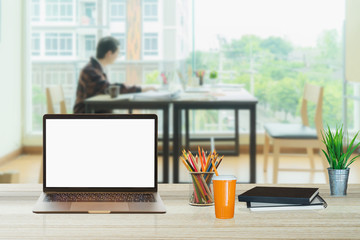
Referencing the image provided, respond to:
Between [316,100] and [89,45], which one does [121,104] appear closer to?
[316,100]

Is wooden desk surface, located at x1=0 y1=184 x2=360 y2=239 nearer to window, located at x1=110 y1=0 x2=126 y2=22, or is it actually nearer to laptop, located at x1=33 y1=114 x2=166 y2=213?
laptop, located at x1=33 y1=114 x2=166 y2=213

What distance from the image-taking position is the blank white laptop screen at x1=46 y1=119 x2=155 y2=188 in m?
1.61

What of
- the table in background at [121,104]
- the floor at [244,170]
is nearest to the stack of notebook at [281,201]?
the table in background at [121,104]

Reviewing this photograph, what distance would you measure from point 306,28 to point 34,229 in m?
5.52

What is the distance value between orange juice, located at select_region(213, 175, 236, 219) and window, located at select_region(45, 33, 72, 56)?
5.30 m

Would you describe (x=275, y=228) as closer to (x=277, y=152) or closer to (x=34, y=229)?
(x=34, y=229)

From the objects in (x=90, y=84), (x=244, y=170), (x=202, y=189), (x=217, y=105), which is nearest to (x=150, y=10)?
(x=90, y=84)

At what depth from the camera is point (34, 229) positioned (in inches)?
52.2

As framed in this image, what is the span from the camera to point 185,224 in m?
1.37

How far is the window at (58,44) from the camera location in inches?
256

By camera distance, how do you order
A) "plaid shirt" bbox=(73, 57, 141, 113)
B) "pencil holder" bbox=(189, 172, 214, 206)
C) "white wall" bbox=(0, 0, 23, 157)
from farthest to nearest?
"white wall" bbox=(0, 0, 23, 157) → "plaid shirt" bbox=(73, 57, 141, 113) → "pencil holder" bbox=(189, 172, 214, 206)

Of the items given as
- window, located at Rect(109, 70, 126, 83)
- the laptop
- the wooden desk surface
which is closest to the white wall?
window, located at Rect(109, 70, 126, 83)

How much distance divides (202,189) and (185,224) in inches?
7.3

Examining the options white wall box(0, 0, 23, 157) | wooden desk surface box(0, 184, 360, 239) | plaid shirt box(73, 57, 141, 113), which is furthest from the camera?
white wall box(0, 0, 23, 157)
